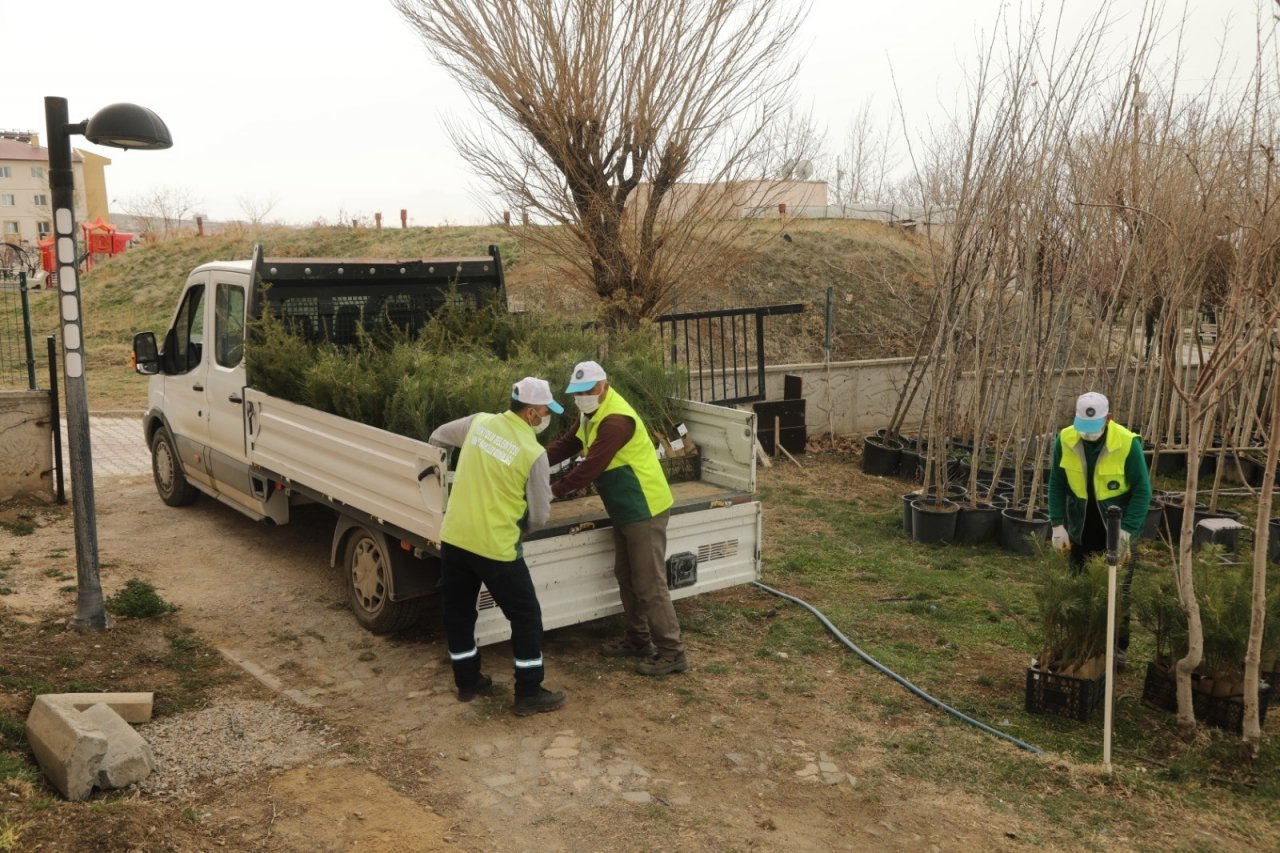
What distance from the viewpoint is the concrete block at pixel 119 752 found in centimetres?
416

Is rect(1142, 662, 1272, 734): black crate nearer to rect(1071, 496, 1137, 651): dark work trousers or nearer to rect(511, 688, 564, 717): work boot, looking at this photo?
rect(1071, 496, 1137, 651): dark work trousers

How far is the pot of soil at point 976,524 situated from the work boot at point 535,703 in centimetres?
484

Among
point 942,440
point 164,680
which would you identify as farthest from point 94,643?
point 942,440

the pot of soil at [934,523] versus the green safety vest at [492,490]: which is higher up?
the green safety vest at [492,490]

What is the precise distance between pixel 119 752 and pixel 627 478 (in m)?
2.69

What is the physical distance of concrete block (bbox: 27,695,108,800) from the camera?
4.06m

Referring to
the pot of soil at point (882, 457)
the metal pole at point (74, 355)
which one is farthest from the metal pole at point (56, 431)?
the pot of soil at point (882, 457)

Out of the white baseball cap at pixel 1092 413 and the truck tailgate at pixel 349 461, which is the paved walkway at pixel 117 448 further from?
the white baseball cap at pixel 1092 413

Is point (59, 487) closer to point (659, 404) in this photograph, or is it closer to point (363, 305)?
point (363, 305)

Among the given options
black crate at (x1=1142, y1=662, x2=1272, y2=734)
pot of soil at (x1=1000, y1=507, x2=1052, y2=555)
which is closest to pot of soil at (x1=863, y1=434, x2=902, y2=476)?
pot of soil at (x1=1000, y1=507, x2=1052, y2=555)

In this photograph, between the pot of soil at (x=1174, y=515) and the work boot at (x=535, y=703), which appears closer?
the work boot at (x=535, y=703)

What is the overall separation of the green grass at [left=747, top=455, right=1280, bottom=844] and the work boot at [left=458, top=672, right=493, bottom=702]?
1601mm

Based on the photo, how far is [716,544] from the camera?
635 centimetres

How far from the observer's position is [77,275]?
5.96 m
